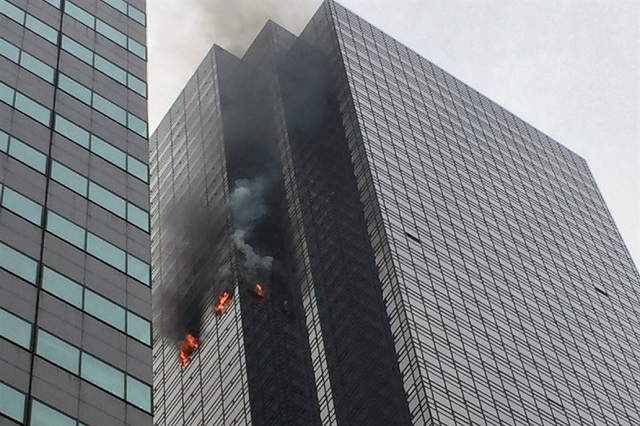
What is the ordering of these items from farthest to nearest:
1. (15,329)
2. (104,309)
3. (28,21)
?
(28,21) → (104,309) → (15,329)

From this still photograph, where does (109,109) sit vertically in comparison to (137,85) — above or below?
below

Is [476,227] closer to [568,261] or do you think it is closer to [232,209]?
[568,261]

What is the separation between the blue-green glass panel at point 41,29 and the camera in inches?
2488

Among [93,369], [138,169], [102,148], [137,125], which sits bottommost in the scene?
[93,369]

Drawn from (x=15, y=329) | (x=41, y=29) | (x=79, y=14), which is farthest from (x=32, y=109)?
(x=15, y=329)

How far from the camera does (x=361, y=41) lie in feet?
464

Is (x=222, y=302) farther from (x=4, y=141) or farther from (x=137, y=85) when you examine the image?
(x=4, y=141)

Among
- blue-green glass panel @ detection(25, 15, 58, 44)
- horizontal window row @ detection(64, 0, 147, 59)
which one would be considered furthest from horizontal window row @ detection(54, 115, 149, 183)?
horizontal window row @ detection(64, 0, 147, 59)

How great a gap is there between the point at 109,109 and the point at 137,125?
1.50 m

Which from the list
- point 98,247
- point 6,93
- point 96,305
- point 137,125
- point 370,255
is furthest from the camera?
point 370,255

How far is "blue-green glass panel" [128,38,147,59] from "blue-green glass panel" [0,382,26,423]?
92.9ft

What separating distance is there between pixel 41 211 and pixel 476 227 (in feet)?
250

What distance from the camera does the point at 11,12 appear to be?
63.0 meters

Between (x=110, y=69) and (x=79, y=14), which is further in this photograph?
(x=79, y=14)
